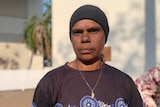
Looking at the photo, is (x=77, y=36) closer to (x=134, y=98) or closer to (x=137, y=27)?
(x=134, y=98)

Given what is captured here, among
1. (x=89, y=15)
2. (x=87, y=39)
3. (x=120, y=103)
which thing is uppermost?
(x=89, y=15)

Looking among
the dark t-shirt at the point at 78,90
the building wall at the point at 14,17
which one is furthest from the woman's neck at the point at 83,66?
the building wall at the point at 14,17

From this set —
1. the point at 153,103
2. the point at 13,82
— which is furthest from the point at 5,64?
the point at 153,103

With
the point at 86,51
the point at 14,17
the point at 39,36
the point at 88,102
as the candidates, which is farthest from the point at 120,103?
the point at 14,17

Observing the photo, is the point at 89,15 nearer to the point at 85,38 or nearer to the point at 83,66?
the point at 85,38

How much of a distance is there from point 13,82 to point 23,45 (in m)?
14.2

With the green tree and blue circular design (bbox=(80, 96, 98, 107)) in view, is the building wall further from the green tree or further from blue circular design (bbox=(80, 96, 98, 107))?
blue circular design (bbox=(80, 96, 98, 107))

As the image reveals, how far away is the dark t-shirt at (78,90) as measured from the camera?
1.35m

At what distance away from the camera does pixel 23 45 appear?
24125mm

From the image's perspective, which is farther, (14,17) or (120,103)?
(14,17)

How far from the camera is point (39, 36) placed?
21.9 meters

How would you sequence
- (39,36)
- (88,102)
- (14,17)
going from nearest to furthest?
(88,102) < (39,36) < (14,17)

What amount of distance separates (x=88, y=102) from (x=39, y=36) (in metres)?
20.8

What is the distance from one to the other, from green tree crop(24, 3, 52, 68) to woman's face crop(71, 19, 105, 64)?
20.5 m
